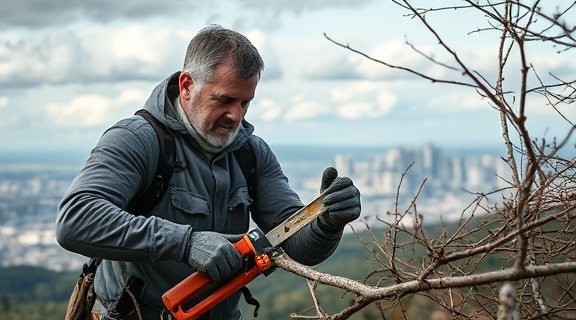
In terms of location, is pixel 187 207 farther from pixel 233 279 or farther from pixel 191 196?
pixel 233 279

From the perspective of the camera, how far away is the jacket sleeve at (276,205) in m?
3.50

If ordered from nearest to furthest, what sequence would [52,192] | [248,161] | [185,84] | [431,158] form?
[185,84]
[248,161]
[431,158]
[52,192]

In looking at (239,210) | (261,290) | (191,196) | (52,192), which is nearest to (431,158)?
(261,290)

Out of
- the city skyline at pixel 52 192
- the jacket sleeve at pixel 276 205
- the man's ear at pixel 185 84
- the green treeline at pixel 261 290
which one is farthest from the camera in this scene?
the city skyline at pixel 52 192

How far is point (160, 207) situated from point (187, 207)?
0.12m

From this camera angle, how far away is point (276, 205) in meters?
3.60

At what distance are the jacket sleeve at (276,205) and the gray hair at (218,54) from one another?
1.61ft

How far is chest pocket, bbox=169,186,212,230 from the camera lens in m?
3.17

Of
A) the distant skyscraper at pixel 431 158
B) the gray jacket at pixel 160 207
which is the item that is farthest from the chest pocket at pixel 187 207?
the distant skyscraper at pixel 431 158

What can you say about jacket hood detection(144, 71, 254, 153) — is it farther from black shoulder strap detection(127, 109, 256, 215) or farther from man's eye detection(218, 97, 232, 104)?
man's eye detection(218, 97, 232, 104)

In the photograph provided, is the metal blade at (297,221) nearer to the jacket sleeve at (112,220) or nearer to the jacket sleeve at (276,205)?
the jacket sleeve at (276,205)

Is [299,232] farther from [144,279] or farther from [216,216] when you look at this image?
[144,279]

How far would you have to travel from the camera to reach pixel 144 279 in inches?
127

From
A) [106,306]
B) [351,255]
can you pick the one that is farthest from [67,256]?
[106,306]
